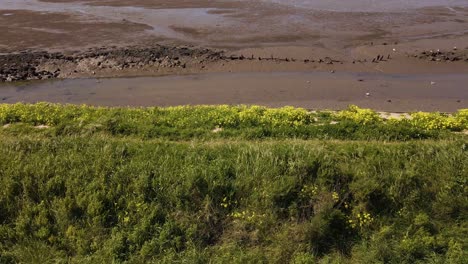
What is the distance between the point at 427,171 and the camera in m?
9.45

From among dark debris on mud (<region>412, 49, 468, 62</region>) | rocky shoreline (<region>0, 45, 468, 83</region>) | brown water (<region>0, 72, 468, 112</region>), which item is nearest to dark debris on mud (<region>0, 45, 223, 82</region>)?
rocky shoreline (<region>0, 45, 468, 83</region>)

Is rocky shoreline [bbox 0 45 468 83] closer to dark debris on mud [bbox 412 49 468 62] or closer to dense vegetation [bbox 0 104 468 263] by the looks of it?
dark debris on mud [bbox 412 49 468 62]

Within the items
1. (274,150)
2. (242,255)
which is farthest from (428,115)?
(242,255)

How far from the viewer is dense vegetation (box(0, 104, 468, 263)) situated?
827 centimetres

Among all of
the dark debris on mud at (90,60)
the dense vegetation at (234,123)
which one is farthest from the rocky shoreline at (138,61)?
the dense vegetation at (234,123)

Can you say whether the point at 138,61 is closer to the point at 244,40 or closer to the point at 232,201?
the point at 244,40

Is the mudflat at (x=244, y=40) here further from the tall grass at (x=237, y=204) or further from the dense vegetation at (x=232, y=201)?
the tall grass at (x=237, y=204)

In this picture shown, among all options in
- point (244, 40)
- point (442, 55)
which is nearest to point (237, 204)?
point (244, 40)

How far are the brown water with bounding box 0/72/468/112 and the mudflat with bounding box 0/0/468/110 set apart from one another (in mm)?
135

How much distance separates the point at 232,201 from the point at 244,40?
14.5 meters

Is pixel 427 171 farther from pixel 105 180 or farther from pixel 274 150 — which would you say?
pixel 105 180

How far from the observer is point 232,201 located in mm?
9141

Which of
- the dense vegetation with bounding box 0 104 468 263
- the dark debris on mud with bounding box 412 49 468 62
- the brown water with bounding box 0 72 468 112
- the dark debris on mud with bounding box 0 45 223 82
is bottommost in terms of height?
the dense vegetation with bounding box 0 104 468 263

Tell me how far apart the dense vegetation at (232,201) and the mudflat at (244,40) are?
21.8 feet
